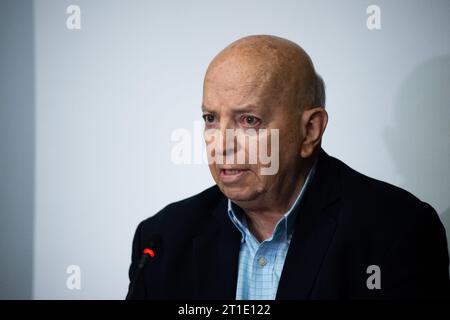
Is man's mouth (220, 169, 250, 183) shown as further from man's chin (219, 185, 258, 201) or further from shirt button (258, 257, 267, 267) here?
shirt button (258, 257, 267, 267)

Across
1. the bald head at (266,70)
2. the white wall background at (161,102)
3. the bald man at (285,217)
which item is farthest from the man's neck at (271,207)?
the white wall background at (161,102)

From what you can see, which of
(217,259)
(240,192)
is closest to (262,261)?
(217,259)

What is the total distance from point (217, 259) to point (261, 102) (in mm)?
493

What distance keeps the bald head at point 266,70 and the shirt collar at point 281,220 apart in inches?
10.2

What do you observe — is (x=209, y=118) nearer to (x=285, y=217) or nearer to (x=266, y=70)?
(x=266, y=70)

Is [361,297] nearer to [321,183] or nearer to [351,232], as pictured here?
[351,232]

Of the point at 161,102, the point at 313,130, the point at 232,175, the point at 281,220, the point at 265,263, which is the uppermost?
the point at 161,102

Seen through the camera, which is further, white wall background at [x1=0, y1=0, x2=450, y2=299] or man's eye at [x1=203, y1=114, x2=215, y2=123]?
white wall background at [x1=0, y1=0, x2=450, y2=299]

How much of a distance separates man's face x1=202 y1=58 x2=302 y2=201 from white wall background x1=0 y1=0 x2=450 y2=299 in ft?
1.93

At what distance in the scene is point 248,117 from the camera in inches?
52.0

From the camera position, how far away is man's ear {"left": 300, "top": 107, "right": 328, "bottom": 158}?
1.41 metres

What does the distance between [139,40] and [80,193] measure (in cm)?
69

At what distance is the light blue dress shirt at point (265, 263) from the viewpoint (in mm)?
1420

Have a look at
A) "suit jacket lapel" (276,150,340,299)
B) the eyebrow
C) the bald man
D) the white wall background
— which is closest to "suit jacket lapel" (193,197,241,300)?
the bald man
